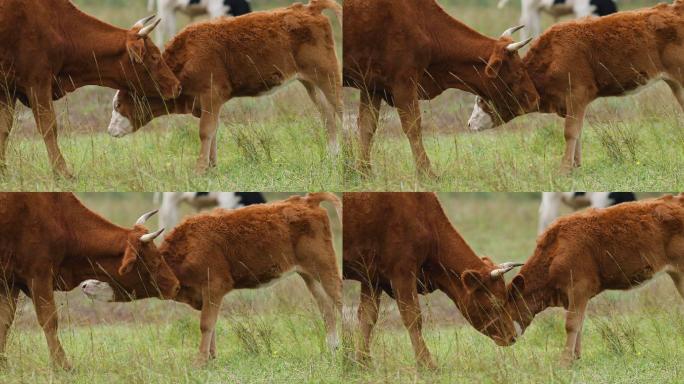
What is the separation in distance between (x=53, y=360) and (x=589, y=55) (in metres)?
4.13

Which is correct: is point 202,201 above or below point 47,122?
below

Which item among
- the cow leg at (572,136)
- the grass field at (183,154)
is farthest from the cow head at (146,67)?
the cow leg at (572,136)

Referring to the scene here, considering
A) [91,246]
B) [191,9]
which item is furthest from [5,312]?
[191,9]

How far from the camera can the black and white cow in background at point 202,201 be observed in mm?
14812

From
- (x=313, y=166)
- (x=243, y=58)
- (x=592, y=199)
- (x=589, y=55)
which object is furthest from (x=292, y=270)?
(x=592, y=199)

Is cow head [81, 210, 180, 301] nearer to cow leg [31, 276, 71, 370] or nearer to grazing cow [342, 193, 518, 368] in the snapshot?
cow leg [31, 276, 71, 370]

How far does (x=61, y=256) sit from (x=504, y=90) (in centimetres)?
316

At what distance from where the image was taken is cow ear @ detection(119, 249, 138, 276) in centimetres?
1148

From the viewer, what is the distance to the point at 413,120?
37.8 feet

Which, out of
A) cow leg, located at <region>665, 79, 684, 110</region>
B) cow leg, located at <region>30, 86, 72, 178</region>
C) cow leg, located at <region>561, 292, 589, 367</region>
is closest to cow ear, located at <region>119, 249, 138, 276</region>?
cow leg, located at <region>30, 86, 72, 178</region>

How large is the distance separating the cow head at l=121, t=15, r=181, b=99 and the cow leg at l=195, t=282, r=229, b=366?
138cm

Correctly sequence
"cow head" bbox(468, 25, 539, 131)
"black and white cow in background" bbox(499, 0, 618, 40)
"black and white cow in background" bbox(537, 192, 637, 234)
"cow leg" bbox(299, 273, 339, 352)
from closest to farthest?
"cow leg" bbox(299, 273, 339, 352) → "cow head" bbox(468, 25, 539, 131) → "black and white cow in background" bbox(499, 0, 618, 40) → "black and white cow in background" bbox(537, 192, 637, 234)

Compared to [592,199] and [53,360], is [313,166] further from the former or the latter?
[592,199]

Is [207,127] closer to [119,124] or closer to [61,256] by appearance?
[119,124]
